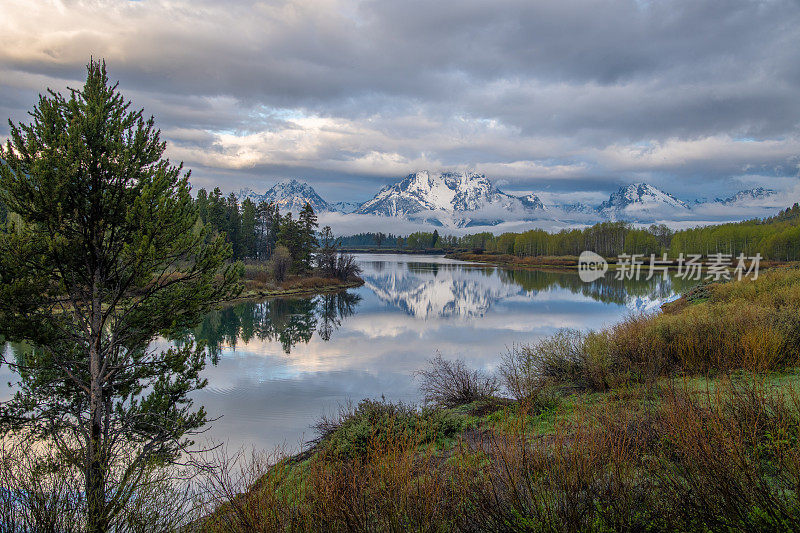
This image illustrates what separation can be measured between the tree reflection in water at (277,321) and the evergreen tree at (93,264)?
14.9m

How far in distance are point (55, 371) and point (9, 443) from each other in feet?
12.4

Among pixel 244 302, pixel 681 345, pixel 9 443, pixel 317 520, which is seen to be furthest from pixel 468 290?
pixel 317 520

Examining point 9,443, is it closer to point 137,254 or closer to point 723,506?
point 137,254

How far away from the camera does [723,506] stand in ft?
13.3

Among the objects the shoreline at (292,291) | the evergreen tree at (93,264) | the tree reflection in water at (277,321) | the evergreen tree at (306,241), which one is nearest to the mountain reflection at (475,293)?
the shoreline at (292,291)

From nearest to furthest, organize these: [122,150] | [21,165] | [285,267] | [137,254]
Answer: [137,254]
[21,165]
[122,150]
[285,267]

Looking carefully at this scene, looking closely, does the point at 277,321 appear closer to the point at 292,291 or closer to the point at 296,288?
the point at 292,291

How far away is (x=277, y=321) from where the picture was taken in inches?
1451

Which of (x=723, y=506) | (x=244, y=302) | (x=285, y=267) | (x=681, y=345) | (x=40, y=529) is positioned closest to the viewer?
(x=723, y=506)

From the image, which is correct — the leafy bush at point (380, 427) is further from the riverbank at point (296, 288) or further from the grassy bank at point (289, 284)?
the grassy bank at point (289, 284)

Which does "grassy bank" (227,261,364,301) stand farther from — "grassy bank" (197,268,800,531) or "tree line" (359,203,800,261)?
"tree line" (359,203,800,261)

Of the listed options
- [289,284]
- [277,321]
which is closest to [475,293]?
[289,284]

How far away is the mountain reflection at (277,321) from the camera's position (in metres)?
30.0

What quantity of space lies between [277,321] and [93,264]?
1098 inches
